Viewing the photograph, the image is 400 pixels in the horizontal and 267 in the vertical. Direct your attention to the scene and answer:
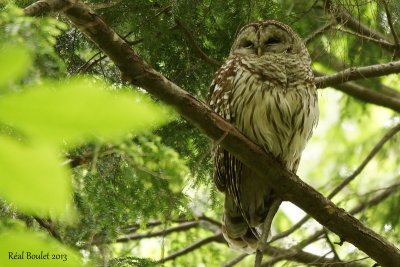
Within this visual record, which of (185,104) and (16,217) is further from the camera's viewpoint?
(16,217)

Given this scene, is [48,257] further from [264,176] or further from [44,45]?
[264,176]

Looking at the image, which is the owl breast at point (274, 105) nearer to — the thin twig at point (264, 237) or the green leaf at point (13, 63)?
the thin twig at point (264, 237)

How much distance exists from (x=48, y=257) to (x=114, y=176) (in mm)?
2729

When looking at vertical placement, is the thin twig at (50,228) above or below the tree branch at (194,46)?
below

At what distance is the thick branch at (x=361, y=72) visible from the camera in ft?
12.5

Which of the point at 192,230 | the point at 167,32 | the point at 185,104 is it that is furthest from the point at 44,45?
the point at 192,230

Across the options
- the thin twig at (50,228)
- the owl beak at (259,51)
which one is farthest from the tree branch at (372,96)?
the thin twig at (50,228)

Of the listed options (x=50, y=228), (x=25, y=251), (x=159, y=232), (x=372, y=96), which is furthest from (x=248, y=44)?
(x=25, y=251)

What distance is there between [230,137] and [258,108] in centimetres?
73

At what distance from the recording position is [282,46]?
3904 millimetres

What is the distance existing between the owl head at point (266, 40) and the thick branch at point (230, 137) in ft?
3.42

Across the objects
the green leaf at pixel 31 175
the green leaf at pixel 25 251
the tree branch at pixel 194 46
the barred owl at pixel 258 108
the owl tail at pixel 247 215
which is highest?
the tree branch at pixel 194 46

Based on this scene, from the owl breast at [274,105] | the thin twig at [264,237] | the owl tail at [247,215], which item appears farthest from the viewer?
the owl tail at [247,215]

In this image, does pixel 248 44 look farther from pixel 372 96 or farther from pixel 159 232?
pixel 159 232
